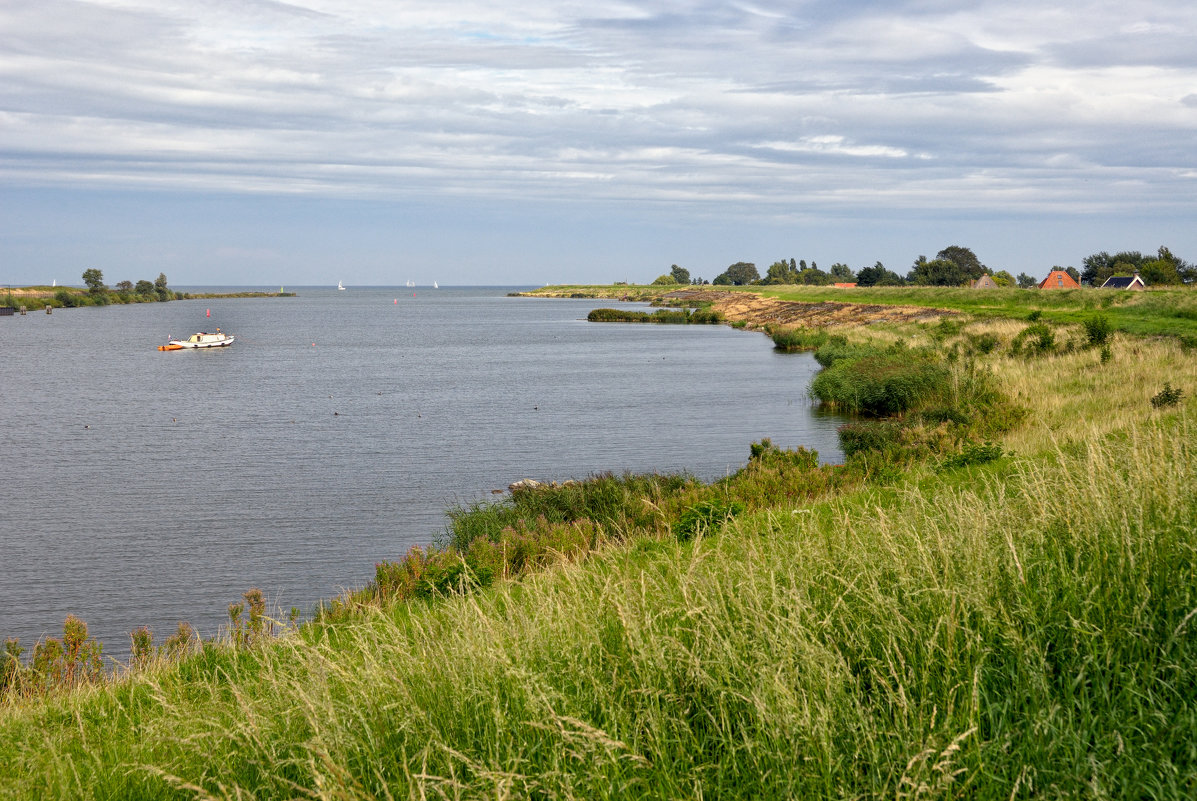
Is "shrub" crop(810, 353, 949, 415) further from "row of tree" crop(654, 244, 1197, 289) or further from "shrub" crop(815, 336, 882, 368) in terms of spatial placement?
"row of tree" crop(654, 244, 1197, 289)

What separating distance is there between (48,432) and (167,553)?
68.8ft

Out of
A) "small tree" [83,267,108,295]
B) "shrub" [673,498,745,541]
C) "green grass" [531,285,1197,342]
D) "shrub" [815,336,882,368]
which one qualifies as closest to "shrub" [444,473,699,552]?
"shrub" [673,498,745,541]

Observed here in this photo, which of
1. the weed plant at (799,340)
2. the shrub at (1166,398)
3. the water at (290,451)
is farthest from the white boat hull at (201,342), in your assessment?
the shrub at (1166,398)

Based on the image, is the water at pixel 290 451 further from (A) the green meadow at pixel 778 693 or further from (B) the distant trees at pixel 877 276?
(B) the distant trees at pixel 877 276

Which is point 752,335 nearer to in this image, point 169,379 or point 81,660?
point 169,379

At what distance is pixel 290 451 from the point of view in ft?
106

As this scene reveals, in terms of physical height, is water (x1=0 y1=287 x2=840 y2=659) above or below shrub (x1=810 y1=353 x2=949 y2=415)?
below

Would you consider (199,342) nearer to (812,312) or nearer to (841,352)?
(841,352)

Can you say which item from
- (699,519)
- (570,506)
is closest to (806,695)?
(699,519)

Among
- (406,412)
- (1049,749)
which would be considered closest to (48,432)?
(406,412)

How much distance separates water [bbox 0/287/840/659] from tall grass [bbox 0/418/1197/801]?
9.04m

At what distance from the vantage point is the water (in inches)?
720

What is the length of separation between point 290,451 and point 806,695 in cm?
3015

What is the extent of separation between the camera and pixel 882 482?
15648 millimetres
